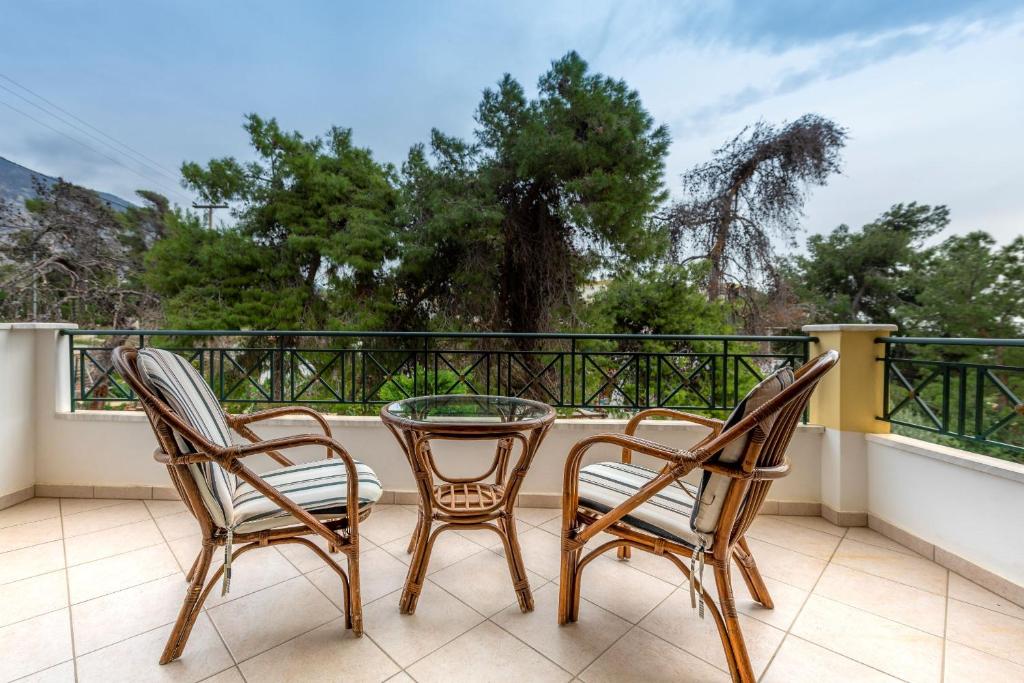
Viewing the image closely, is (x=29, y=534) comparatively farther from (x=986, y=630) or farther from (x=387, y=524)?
(x=986, y=630)

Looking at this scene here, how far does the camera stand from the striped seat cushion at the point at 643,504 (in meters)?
1.31

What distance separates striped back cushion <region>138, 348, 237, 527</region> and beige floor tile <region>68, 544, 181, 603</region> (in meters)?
0.62

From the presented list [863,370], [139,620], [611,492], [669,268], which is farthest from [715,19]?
[139,620]

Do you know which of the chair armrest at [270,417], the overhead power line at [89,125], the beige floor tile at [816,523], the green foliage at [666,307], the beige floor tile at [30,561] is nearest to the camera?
the beige floor tile at [30,561]

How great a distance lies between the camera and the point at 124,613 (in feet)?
4.99

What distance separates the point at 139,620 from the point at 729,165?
A: 7745 millimetres

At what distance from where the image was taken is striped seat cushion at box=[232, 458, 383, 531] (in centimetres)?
136

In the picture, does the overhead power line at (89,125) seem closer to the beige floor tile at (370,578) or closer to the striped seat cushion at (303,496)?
the striped seat cushion at (303,496)

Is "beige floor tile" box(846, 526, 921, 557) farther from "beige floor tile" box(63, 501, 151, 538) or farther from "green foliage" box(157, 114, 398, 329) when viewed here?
"green foliage" box(157, 114, 398, 329)

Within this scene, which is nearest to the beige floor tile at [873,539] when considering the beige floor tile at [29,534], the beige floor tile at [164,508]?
the beige floor tile at [164,508]

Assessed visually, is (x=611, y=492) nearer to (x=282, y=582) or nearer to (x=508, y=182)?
(x=282, y=582)

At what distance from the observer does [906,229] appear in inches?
369

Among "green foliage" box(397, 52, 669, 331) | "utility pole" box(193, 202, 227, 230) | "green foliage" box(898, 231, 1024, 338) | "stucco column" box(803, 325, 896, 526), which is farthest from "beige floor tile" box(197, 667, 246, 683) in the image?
"green foliage" box(898, 231, 1024, 338)

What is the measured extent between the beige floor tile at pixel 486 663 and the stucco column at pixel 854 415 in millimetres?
1910
